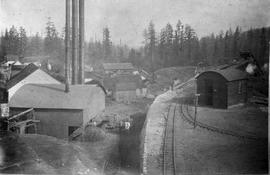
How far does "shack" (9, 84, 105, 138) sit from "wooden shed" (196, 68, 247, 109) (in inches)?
250

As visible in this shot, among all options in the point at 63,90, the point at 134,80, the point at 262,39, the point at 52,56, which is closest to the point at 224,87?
the point at 262,39

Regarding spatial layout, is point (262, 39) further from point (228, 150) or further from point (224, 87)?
point (224, 87)

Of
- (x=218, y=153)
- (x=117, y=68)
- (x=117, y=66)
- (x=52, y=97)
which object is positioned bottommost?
(x=218, y=153)

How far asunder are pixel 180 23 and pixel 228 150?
4.33m

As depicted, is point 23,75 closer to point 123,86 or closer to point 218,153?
point 123,86

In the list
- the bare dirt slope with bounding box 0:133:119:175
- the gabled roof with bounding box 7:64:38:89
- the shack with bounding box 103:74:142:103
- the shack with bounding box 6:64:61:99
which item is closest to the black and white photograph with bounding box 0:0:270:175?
the bare dirt slope with bounding box 0:133:119:175

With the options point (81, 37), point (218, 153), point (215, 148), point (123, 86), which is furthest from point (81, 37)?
point (218, 153)

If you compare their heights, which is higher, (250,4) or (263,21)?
(250,4)

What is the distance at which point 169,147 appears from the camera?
358 inches

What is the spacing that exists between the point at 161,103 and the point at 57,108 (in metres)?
6.18

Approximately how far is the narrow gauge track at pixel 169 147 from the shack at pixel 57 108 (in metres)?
4.32

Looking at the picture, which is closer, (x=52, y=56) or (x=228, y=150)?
(x=228, y=150)

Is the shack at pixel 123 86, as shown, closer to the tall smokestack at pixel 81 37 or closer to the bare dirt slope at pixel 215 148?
the tall smokestack at pixel 81 37

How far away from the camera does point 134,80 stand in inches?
1033
